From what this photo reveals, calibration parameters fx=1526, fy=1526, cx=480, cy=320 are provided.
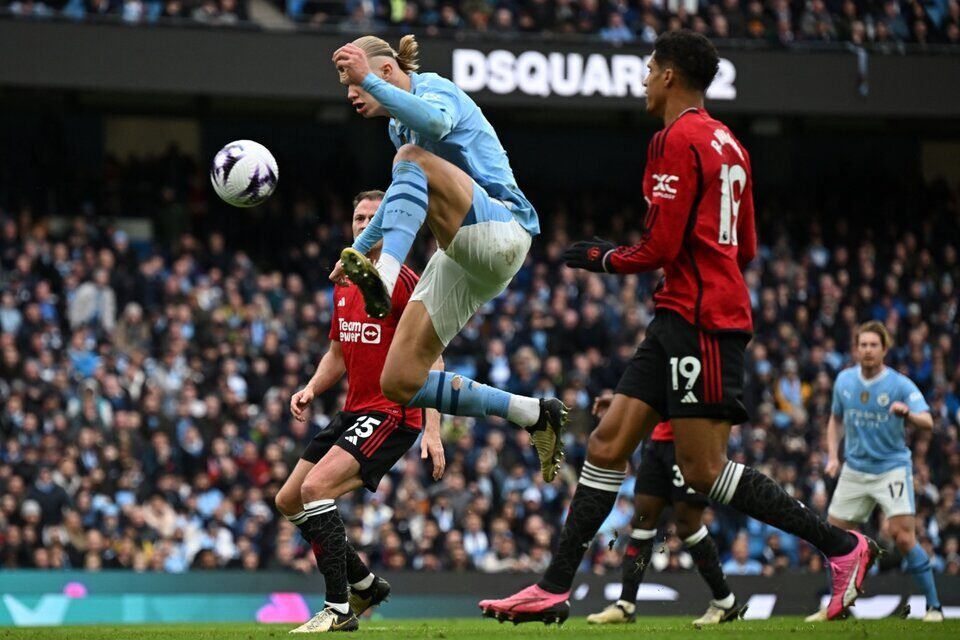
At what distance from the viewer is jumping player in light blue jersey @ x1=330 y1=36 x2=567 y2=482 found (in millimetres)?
7348

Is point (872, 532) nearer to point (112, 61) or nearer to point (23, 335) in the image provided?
point (23, 335)

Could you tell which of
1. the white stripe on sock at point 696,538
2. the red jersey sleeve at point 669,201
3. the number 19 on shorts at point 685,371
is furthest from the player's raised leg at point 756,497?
the white stripe on sock at point 696,538

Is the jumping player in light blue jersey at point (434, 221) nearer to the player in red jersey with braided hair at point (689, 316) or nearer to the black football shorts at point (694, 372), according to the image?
the player in red jersey with braided hair at point (689, 316)

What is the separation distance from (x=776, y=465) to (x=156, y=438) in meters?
7.61

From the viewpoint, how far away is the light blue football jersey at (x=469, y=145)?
777 cm

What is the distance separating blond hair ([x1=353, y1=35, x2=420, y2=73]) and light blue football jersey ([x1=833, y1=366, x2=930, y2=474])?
5.56 metres

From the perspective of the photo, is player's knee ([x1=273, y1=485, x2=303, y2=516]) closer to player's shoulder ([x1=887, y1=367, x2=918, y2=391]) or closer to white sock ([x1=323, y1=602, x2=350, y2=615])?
white sock ([x1=323, y1=602, x2=350, y2=615])

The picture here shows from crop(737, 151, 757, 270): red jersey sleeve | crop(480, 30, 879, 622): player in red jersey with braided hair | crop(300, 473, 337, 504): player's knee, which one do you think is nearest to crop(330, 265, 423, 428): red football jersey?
crop(300, 473, 337, 504): player's knee

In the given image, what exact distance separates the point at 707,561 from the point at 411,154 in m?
4.44

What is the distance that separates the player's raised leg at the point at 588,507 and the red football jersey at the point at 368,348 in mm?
1966

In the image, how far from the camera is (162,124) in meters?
25.5

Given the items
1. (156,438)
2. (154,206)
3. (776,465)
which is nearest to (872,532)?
(776,465)

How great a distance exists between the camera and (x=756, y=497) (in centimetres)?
721

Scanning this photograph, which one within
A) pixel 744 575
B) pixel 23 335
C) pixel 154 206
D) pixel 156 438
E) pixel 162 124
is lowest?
pixel 744 575
